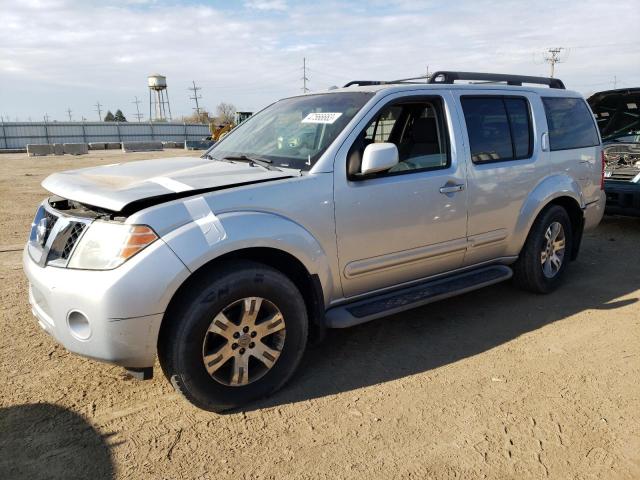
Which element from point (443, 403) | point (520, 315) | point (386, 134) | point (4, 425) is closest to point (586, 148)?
point (520, 315)

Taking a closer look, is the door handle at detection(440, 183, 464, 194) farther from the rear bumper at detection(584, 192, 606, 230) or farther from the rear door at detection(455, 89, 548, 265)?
the rear bumper at detection(584, 192, 606, 230)

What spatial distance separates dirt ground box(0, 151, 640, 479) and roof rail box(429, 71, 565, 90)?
197 cm

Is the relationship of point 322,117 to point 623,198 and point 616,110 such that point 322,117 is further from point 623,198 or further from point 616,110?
point 616,110

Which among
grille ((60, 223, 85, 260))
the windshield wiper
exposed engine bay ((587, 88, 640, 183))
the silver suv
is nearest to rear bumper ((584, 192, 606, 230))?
the silver suv

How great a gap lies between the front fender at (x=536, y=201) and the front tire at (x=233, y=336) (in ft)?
7.46

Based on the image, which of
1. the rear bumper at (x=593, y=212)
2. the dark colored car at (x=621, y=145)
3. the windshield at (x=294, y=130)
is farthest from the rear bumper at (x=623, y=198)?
the windshield at (x=294, y=130)

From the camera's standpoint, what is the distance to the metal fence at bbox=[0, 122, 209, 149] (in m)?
44.3

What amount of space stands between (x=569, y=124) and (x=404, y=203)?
2.41m

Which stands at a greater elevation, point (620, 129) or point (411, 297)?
point (620, 129)

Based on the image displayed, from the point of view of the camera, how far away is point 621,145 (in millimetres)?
7980

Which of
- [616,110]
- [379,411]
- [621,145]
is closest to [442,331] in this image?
[379,411]

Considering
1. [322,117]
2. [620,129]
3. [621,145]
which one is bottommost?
[621,145]

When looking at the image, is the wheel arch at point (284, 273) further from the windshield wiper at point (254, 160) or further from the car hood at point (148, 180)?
the windshield wiper at point (254, 160)

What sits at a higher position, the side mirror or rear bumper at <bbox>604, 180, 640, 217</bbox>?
the side mirror
